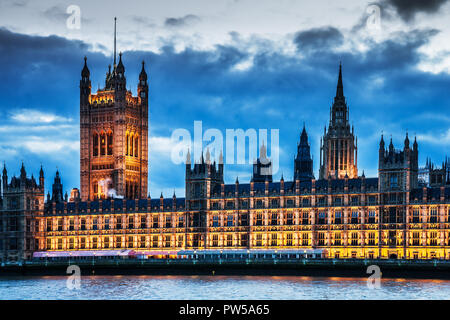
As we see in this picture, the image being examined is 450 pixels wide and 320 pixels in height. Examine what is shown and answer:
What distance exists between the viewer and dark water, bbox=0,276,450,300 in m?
90.3

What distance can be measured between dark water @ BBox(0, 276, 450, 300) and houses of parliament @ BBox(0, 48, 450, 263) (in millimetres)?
24667

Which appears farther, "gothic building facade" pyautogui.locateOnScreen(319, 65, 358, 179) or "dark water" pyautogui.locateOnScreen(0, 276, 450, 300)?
"gothic building facade" pyautogui.locateOnScreen(319, 65, 358, 179)

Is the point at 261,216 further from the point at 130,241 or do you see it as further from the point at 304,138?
the point at 304,138

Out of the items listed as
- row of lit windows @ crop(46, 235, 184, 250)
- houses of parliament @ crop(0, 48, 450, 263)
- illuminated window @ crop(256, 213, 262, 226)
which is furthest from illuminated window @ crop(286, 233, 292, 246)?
row of lit windows @ crop(46, 235, 184, 250)

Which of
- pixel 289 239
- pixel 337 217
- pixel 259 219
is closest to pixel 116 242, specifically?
pixel 259 219

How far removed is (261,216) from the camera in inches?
5837

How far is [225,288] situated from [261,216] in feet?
158

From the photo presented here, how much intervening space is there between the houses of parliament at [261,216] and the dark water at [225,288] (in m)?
24.7

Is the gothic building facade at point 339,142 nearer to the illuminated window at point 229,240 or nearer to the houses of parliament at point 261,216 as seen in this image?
the houses of parliament at point 261,216

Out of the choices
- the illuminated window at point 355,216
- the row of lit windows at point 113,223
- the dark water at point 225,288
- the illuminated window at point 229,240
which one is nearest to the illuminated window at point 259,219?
the illuminated window at point 229,240

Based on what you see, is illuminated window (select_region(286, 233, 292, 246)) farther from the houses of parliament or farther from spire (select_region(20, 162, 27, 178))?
spire (select_region(20, 162, 27, 178))
